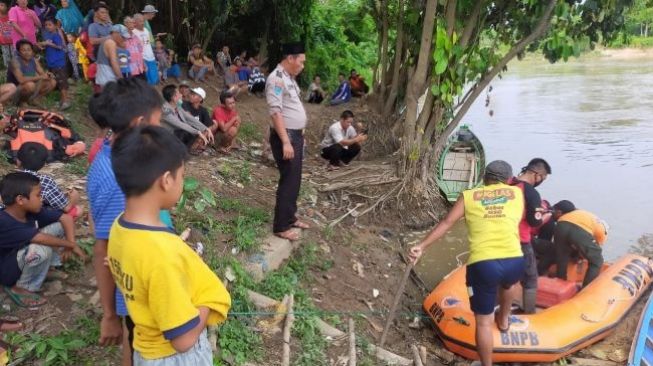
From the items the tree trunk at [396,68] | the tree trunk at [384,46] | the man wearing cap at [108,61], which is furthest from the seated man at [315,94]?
the man wearing cap at [108,61]

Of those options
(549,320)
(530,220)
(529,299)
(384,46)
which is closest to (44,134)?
(530,220)

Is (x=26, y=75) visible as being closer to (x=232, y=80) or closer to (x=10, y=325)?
(x=232, y=80)

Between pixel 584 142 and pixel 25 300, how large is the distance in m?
13.0

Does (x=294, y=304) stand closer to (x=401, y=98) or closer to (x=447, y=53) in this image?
(x=447, y=53)

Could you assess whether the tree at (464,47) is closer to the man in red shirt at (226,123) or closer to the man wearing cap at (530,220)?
the man wearing cap at (530,220)

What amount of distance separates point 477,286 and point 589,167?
8.58 meters

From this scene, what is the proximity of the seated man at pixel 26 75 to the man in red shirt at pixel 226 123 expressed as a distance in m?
2.29

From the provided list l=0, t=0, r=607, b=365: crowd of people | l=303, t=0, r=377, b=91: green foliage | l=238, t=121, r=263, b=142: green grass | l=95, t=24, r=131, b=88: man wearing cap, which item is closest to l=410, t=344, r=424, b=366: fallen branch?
l=0, t=0, r=607, b=365: crowd of people

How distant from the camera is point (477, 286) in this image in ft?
12.4

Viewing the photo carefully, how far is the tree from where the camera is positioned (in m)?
6.62

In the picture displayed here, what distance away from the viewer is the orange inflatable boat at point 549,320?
4395 millimetres

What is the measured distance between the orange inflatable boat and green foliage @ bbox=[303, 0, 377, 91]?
396 inches

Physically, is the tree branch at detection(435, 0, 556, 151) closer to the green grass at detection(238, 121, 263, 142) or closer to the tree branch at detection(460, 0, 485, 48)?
the tree branch at detection(460, 0, 485, 48)

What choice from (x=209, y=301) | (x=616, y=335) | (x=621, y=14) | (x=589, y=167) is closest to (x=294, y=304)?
(x=209, y=301)
